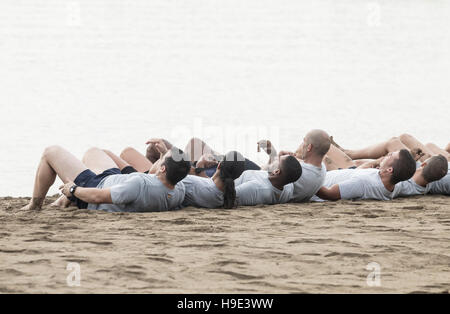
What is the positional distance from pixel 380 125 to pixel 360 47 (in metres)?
7.06

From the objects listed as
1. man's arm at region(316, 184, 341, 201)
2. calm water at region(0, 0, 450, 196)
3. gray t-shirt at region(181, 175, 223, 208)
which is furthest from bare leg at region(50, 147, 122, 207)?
calm water at region(0, 0, 450, 196)

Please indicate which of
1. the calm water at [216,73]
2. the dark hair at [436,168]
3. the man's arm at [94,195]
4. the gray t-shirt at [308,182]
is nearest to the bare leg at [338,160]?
the dark hair at [436,168]

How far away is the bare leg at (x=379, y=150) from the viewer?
6.72m

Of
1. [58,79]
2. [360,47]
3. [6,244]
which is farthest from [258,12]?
[6,244]

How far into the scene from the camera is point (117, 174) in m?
5.05

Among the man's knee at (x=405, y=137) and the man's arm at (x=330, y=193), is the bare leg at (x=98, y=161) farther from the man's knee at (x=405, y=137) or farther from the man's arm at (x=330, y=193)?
the man's knee at (x=405, y=137)

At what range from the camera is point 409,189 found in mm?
6062

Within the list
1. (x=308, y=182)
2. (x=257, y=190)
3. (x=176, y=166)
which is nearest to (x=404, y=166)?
(x=308, y=182)

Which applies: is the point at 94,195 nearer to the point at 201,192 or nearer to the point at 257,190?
the point at 201,192

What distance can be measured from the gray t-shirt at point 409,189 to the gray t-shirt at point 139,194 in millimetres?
2105

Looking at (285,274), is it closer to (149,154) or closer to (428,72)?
(149,154)

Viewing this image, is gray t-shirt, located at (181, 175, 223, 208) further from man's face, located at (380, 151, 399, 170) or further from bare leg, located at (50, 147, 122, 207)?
man's face, located at (380, 151, 399, 170)

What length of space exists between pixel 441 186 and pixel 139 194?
296 cm

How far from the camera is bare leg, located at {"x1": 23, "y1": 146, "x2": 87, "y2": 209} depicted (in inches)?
195
